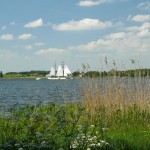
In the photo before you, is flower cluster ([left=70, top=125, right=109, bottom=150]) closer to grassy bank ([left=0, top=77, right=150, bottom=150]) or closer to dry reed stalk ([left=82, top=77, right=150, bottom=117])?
grassy bank ([left=0, top=77, right=150, bottom=150])

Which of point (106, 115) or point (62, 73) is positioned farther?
point (62, 73)

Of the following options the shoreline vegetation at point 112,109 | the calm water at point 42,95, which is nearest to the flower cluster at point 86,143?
the shoreline vegetation at point 112,109

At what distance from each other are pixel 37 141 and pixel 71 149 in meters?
0.63

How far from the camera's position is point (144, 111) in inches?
488

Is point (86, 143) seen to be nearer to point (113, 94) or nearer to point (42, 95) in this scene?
point (113, 94)

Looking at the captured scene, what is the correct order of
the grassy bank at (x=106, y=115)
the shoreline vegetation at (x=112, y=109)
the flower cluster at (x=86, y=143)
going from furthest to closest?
the shoreline vegetation at (x=112, y=109) < the grassy bank at (x=106, y=115) < the flower cluster at (x=86, y=143)

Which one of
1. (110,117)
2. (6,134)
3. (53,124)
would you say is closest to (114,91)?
(110,117)

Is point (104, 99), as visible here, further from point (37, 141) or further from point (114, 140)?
point (37, 141)

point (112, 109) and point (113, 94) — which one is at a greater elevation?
point (113, 94)

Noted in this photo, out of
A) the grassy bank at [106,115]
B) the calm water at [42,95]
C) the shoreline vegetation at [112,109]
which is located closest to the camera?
the grassy bank at [106,115]

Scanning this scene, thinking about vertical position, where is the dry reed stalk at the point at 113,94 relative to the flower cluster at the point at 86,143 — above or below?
above

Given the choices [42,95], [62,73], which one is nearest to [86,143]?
[42,95]

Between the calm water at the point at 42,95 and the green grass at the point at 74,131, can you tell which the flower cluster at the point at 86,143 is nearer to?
the green grass at the point at 74,131

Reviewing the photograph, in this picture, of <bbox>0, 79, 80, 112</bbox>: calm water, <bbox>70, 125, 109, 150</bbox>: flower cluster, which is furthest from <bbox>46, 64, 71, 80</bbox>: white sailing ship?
<bbox>70, 125, 109, 150</bbox>: flower cluster
